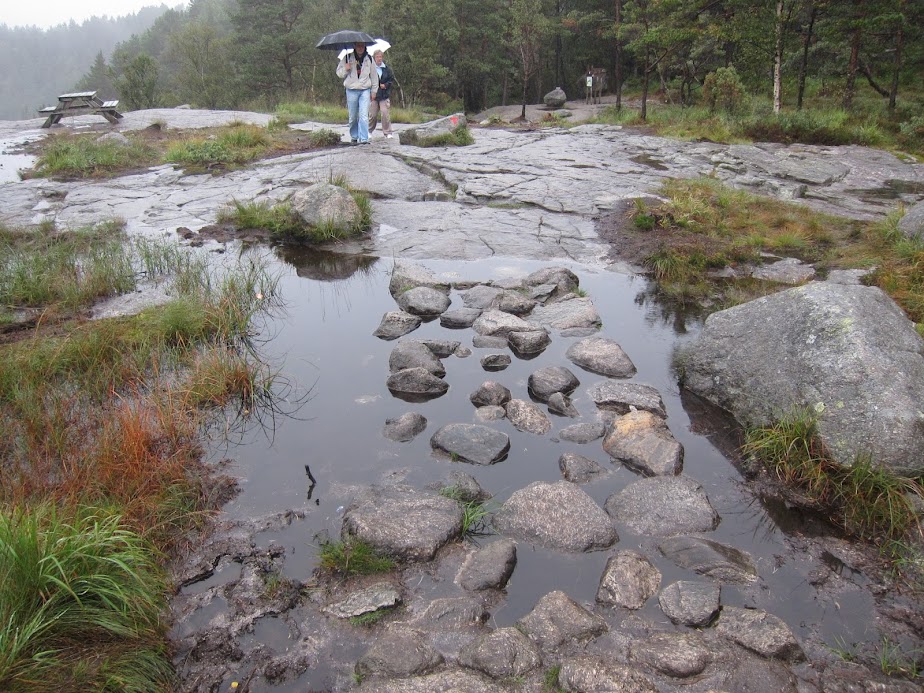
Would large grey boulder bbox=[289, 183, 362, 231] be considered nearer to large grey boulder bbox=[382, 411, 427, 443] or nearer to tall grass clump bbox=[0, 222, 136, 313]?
tall grass clump bbox=[0, 222, 136, 313]

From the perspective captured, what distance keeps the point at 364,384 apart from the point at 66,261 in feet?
14.1

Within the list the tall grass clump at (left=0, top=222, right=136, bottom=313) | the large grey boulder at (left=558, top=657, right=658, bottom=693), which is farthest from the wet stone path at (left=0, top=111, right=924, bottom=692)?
the tall grass clump at (left=0, top=222, right=136, bottom=313)

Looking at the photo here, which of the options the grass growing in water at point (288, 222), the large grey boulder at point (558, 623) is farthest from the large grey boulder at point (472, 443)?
the grass growing in water at point (288, 222)

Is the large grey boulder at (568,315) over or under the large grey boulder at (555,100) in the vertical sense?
under

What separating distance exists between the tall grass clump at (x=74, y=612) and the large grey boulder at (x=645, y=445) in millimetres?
2883

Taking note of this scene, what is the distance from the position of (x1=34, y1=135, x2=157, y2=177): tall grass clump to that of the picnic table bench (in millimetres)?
4469

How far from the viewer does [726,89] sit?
17.8m

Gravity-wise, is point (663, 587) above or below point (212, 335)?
below

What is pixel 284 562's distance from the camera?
3.41 m

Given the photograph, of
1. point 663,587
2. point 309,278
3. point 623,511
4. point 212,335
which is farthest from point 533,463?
point 309,278

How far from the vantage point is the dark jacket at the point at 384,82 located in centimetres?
1434

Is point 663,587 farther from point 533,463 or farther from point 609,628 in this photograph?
point 533,463

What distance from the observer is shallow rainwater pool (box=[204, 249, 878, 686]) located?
321cm

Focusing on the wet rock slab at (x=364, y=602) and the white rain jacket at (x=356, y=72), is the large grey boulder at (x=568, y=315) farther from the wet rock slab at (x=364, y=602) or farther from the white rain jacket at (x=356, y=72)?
the white rain jacket at (x=356, y=72)
